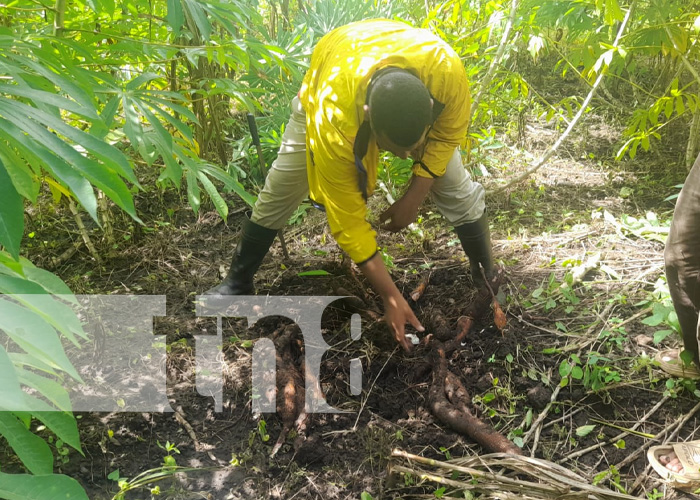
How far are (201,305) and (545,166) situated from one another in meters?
2.46

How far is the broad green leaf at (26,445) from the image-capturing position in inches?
34.1

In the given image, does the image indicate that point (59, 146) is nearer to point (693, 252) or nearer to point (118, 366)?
point (118, 366)

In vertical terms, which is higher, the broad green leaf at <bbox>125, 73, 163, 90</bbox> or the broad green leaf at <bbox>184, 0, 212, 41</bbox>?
the broad green leaf at <bbox>184, 0, 212, 41</bbox>

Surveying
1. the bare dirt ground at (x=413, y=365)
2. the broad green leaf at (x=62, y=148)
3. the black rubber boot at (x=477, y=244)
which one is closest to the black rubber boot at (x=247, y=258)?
the bare dirt ground at (x=413, y=365)

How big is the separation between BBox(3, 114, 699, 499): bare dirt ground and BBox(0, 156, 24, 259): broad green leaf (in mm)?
1198

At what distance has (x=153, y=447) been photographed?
6.07 feet

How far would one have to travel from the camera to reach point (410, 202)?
81.3 inches

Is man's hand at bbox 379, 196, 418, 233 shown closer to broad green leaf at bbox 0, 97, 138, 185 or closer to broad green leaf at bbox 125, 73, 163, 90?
broad green leaf at bbox 125, 73, 163, 90

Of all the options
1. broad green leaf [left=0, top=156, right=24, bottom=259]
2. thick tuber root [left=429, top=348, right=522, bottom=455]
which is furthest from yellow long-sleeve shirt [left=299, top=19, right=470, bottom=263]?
broad green leaf [left=0, top=156, right=24, bottom=259]

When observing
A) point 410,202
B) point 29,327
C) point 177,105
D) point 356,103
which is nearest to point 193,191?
point 177,105

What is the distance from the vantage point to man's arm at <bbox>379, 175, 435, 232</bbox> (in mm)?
2043

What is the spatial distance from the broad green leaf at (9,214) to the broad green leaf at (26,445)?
30 centimetres

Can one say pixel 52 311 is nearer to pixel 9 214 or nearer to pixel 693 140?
pixel 9 214

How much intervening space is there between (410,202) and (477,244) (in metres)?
0.44
